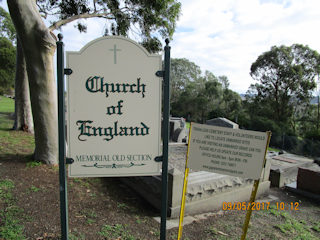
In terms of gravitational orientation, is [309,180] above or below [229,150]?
below

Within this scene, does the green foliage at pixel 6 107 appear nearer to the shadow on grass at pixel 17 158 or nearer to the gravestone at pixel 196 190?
the shadow on grass at pixel 17 158

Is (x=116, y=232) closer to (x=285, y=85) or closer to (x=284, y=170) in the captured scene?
(x=284, y=170)

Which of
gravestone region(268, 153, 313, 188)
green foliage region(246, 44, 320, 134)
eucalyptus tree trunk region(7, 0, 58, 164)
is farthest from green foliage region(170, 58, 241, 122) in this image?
eucalyptus tree trunk region(7, 0, 58, 164)

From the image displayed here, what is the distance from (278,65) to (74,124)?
20219 millimetres

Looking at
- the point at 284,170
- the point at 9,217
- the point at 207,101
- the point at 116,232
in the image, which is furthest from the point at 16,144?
the point at 207,101

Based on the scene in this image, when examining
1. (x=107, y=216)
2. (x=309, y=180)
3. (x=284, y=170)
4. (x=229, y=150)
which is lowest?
(x=284, y=170)

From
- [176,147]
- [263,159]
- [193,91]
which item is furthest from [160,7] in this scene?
[193,91]

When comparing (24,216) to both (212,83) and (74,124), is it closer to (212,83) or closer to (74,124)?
(74,124)

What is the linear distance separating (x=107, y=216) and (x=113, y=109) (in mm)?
2137

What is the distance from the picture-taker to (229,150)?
264 centimetres

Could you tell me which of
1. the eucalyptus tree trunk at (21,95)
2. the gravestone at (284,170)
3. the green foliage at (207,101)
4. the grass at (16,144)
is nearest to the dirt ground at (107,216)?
the grass at (16,144)

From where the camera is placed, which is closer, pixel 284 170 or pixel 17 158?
pixel 17 158

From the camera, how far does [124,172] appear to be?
2260 mm

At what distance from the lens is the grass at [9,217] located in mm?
2711
